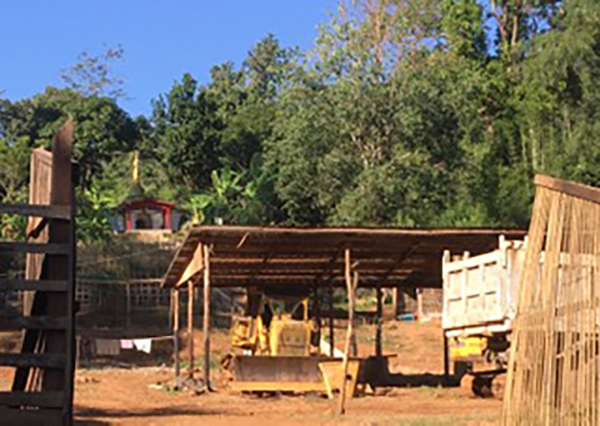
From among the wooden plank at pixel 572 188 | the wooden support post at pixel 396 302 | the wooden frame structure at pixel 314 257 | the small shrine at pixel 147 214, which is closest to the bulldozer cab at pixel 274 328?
the wooden frame structure at pixel 314 257

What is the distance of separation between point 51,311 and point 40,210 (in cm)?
75

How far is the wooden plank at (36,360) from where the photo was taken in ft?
24.3

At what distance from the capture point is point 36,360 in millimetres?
7438

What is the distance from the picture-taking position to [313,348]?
25.5m

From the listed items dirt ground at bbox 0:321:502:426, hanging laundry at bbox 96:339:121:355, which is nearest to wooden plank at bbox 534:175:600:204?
dirt ground at bbox 0:321:502:426

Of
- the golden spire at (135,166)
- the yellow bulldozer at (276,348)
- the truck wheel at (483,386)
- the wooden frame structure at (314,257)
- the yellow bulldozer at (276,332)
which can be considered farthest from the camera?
the golden spire at (135,166)

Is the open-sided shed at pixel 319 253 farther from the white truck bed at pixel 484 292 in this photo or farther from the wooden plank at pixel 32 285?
the wooden plank at pixel 32 285

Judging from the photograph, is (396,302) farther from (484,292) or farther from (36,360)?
(36,360)

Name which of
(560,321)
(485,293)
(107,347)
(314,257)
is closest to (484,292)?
(485,293)

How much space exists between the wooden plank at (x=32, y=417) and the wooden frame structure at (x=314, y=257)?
10100mm

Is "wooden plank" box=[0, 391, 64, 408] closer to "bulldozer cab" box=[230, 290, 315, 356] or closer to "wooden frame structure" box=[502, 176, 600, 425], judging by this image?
"wooden frame structure" box=[502, 176, 600, 425]

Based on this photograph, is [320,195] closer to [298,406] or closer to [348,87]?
[348,87]

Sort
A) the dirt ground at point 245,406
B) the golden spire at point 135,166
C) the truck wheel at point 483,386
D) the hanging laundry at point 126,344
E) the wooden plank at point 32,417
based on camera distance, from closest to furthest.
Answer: the wooden plank at point 32,417
the dirt ground at point 245,406
the truck wheel at point 483,386
the hanging laundry at point 126,344
the golden spire at point 135,166

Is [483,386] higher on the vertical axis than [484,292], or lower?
lower
